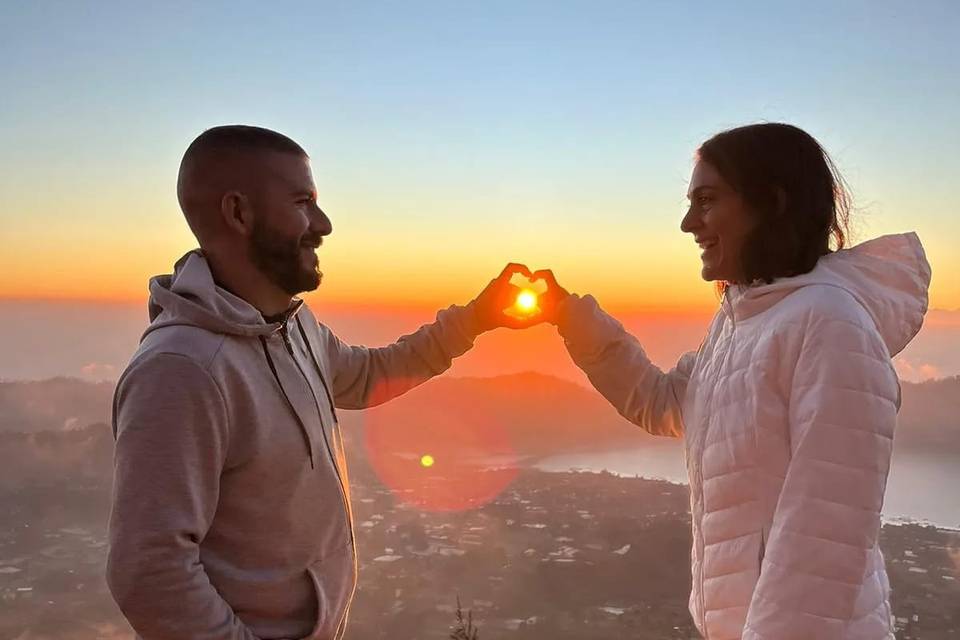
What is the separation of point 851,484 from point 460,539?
2247 centimetres

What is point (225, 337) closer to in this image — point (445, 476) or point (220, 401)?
point (220, 401)

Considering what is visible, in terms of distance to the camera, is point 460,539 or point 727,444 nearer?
point 727,444

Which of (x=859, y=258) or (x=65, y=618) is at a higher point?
(x=859, y=258)

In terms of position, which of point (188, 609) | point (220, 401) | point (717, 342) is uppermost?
point (717, 342)

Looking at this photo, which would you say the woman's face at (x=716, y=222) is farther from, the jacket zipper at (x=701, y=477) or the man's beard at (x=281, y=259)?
the man's beard at (x=281, y=259)

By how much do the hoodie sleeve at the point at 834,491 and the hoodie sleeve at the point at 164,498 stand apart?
4.63 ft

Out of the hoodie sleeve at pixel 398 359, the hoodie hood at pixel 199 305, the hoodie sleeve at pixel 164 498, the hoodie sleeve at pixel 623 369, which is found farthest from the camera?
the hoodie sleeve at pixel 398 359

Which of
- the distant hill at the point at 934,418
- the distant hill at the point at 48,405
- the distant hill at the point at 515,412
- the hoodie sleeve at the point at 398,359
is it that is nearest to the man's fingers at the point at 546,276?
the hoodie sleeve at the point at 398,359

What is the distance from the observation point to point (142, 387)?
5.68 feet

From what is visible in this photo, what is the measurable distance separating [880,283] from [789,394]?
1.47 ft

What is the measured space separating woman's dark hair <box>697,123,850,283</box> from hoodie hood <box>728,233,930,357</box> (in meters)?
0.06

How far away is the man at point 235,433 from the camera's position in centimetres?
171

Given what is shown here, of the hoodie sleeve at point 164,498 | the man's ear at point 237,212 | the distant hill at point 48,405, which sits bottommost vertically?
the distant hill at point 48,405

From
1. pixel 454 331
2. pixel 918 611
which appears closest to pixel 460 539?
pixel 918 611
